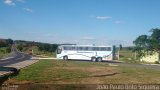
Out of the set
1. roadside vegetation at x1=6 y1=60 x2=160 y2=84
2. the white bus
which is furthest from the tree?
roadside vegetation at x1=6 y1=60 x2=160 y2=84

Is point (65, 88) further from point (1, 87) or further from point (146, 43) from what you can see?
point (146, 43)

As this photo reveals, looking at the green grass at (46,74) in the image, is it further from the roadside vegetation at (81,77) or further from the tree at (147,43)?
the tree at (147,43)

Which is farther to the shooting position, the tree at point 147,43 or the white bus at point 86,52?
the tree at point 147,43

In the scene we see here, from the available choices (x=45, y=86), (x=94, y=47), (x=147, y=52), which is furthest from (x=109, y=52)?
(x=45, y=86)

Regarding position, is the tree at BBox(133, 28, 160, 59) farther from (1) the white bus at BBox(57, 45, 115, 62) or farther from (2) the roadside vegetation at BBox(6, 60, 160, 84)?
(2) the roadside vegetation at BBox(6, 60, 160, 84)

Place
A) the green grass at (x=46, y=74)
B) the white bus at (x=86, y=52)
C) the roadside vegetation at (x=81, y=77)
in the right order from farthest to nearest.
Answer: the white bus at (x=86, y=52)
the green grass at (x=46, y=74)
the roadside vegetation at (x=81, y=77)

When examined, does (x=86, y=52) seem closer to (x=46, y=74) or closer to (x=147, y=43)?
(x=147, y=43)

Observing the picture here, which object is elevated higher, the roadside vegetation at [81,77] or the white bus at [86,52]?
the white bus at [86,52]

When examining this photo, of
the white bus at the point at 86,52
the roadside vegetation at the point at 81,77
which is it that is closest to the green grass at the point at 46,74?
the roadside vegetation at the point at 81,77

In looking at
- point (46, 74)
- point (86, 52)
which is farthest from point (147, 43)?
point (46, 74)

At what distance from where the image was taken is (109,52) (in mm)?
53750

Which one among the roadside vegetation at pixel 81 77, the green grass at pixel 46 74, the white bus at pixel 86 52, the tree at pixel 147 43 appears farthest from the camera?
the tree at pixel 147 43

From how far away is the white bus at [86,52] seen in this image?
54000 mm

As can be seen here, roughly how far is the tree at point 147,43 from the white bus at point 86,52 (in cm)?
975
